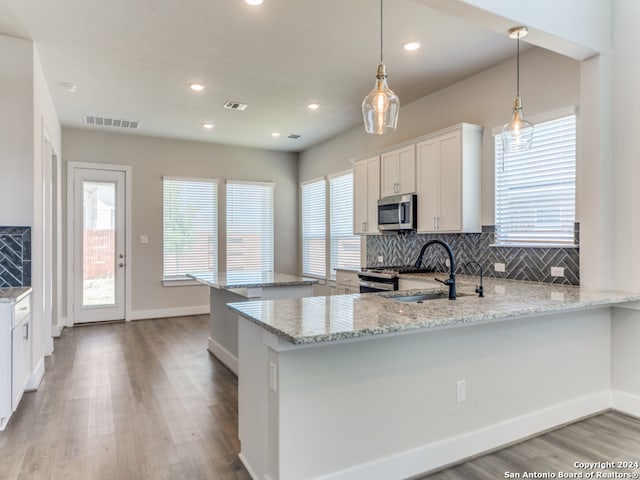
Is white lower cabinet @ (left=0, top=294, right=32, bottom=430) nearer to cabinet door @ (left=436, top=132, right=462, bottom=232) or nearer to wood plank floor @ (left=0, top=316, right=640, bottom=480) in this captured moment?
wood plank floor @ (left=0, top=316, right=640, bottom=480)

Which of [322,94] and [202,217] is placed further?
[202,217]

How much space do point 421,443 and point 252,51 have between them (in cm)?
329

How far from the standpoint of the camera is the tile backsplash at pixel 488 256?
11.1 feet

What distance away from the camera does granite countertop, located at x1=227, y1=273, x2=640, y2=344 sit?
179cm

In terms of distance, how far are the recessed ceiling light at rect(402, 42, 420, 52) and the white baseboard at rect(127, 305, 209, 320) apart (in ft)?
17.2

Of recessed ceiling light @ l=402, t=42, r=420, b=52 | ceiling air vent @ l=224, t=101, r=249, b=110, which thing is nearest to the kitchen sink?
recessed ceiling light @ l=402, t=42, r=420, b=52

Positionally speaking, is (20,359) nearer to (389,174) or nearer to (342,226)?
(389,174)

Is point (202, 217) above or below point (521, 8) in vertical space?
below

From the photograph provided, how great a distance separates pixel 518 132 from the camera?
2.71 meters

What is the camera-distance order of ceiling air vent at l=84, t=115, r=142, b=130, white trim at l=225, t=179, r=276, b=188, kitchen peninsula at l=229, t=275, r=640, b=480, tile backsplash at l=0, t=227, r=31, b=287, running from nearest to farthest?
1. kitchen peninsula at l=229, t=275, r=640, b=480
2. tile backsplash at l=0, t=227, r=31, b=287
3. ceiling air vent at l=84, t=115, r=142, b=130
4. white trim at l=225, t=179, r=276, b=188

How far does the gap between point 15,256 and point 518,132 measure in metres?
4.01

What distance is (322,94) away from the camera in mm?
4715

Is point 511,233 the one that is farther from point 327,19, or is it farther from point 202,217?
point 202,217

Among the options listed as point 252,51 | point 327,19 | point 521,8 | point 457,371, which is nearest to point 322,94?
point 252,51
